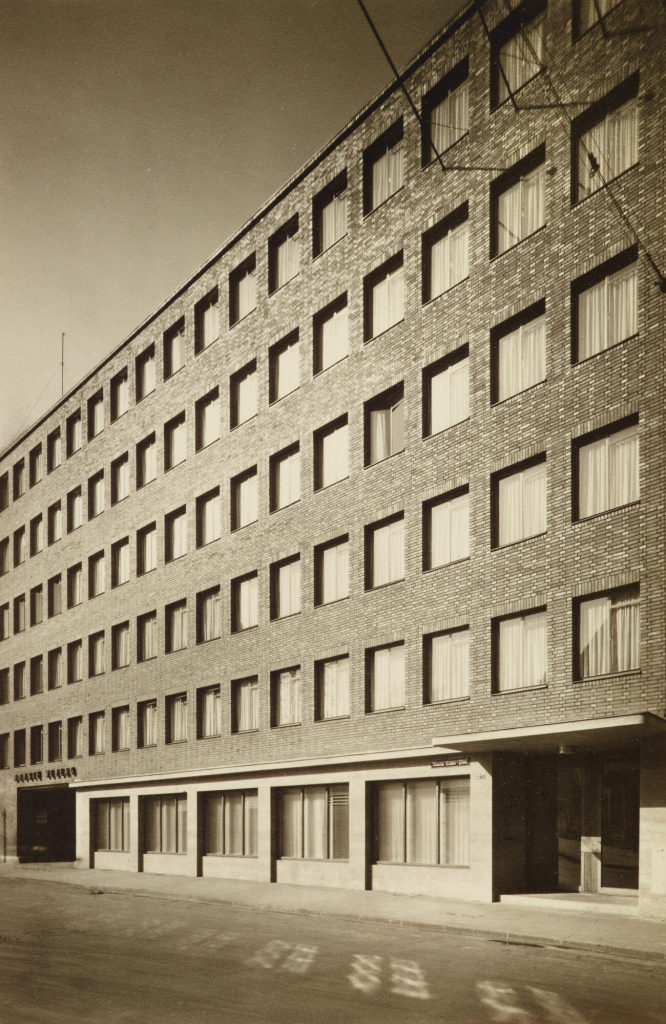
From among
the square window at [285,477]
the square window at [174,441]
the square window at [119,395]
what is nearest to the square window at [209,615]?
the square window at [285,477]

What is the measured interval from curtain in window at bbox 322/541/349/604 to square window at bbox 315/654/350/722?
65.2 inches

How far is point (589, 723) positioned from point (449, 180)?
517 inches

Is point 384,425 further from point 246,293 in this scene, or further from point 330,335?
point 246,293

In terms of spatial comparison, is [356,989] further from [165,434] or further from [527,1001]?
[165,434]

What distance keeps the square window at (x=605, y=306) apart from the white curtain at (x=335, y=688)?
10.7m

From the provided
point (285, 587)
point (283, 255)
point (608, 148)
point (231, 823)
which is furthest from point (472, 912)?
point (283, 255)

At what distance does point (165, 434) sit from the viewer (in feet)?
Result: 125

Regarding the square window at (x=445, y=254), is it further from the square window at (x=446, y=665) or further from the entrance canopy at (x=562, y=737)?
the entrance canopy at (x=562, y=737)

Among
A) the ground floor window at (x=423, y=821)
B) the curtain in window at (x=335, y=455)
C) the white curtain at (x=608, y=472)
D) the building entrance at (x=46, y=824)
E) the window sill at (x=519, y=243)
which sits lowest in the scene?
the building entrance at (x=46, y=824)

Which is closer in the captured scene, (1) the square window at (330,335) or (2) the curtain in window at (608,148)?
(2) the curtain in window at (608,148)

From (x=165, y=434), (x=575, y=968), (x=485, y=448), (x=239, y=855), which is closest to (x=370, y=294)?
(x=485, y=448)

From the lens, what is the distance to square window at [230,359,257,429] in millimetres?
33303

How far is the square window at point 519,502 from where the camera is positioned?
74.5ft

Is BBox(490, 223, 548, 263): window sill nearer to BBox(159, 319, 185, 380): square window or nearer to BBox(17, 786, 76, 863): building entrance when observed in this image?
BBox(159, 319, 185, 380): square window
